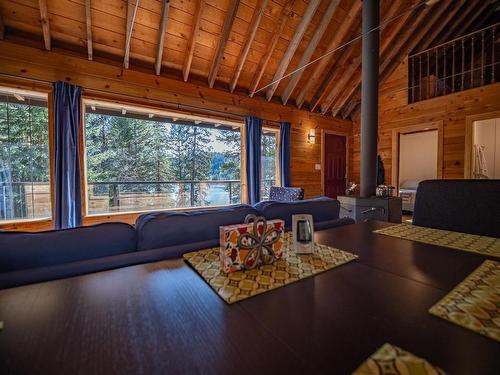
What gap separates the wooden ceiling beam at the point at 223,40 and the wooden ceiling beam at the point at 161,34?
0.80 meters

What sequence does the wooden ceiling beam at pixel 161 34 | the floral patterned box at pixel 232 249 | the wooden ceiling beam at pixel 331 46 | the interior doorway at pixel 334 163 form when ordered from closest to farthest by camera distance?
1. the floral patterned box at pixel 232 249
2. the wooden ceiling beam at pixel 161 34
3. the wooden ceiling beam at pixel 331 46
4. the interior doorway at pixel 334 163

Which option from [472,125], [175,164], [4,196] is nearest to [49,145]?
[4,196]

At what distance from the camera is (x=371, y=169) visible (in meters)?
3.09

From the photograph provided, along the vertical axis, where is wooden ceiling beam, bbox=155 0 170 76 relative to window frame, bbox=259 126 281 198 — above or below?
above

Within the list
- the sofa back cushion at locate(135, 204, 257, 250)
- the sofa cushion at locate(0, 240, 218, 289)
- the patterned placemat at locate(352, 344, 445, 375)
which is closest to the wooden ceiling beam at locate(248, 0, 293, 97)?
the sofa back cushion at locate(135, 204, 257, 250)

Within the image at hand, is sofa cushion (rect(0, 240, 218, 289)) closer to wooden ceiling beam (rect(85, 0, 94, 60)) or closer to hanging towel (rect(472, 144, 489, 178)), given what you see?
wooden ceiling beam (rect(85, 0, 94, 60))

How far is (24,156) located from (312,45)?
183 inches

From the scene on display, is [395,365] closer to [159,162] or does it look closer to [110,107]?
[110,107]

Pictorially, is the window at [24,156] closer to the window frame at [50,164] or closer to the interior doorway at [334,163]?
the window frame at [50,164]

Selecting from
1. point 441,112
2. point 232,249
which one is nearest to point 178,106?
point 232,249

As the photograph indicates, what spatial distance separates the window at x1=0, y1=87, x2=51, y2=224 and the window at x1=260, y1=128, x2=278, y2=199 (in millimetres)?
3737

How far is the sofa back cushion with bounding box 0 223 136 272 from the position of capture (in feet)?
2.71

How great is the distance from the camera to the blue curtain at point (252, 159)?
4.67 metres

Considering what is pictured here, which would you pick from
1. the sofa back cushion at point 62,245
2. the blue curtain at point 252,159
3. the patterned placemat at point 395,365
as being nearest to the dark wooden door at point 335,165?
the blue curtain at point 252,159
